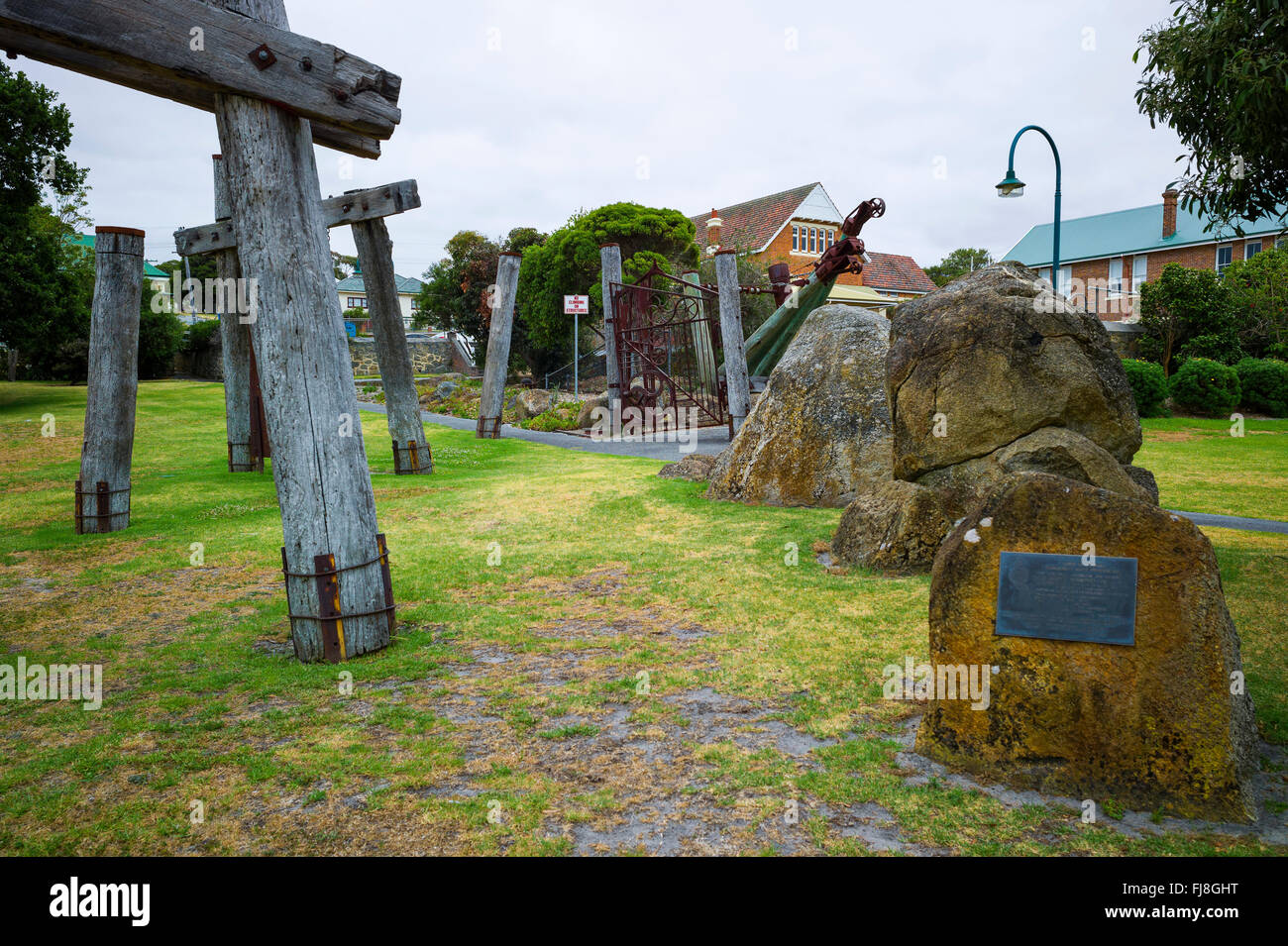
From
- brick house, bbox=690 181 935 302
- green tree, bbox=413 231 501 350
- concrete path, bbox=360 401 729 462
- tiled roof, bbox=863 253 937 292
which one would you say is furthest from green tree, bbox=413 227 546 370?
tiled roof, bbox=863 253 937 292

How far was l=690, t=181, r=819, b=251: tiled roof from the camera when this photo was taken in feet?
129

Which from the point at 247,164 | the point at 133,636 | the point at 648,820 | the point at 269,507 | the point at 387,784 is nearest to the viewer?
the point at 648,820

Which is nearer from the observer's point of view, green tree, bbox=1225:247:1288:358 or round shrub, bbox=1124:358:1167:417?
round shrub, bbox=1124:358:1167:417

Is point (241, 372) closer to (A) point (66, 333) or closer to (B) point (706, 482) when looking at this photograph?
(B) point (706, 482)

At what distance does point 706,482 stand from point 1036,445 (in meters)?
5.77

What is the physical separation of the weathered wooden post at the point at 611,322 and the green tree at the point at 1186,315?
17933 mm

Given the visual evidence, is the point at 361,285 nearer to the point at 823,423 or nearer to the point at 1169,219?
the point at 1169,219

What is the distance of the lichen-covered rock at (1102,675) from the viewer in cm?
317

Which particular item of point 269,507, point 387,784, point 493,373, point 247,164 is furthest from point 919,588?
point 493,373

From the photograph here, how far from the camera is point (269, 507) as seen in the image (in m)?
10.2

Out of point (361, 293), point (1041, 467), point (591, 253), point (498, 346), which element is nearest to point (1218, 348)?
point (591, 253)

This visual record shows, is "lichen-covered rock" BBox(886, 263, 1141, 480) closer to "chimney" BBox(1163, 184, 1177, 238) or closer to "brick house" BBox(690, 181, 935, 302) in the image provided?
"brick house" BBox(690, 181, 935, 302)

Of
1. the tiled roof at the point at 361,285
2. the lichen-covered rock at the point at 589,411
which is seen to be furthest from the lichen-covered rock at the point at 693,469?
the tiled roof at the point at 361,285

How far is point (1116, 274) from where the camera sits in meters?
39.8
